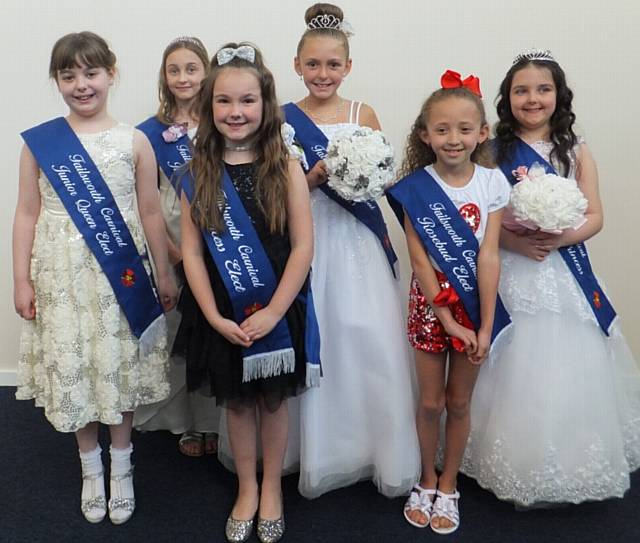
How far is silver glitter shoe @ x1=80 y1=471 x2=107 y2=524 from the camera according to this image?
1724mm

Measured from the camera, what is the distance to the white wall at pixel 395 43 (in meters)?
2.23

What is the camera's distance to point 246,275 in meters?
1.50

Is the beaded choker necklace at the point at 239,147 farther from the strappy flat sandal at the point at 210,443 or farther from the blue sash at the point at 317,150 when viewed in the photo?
the strappy flat sandal at the point at 210,443

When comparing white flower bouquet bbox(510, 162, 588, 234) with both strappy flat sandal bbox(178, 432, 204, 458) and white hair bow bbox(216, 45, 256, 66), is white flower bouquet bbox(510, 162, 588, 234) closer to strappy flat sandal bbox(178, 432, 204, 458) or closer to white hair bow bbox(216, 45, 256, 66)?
white hair bow bbox(216, 45, 256, 66)

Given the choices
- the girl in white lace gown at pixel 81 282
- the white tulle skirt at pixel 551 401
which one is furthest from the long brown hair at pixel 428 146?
the girl in white lace gown at pixel 81 282

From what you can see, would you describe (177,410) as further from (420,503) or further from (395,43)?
(395,43)

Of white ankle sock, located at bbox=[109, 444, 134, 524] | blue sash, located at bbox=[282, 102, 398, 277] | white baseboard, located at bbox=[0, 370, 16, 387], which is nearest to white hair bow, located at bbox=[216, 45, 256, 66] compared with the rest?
blue sash, located at bbox=[282, 102, 398, 277]

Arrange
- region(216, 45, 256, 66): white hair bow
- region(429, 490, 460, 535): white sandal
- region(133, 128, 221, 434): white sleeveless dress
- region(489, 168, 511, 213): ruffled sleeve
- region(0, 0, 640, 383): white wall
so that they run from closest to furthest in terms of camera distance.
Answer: region(216, 45, 256, 66): white hair bow → region(489, 168, 511, 213): ruffled sleeve → region(429, 490, 460, 535): white sandal → region(133, 128, 221, 434): white sleeveless dress → region(0, 0, 640, 383): white wall

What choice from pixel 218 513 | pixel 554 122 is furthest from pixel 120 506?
pixel 554 122

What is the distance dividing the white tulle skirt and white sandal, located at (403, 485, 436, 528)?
182 millimetres

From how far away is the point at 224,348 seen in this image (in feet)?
5.04

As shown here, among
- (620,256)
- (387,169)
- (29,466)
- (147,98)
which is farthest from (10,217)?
(620,256)

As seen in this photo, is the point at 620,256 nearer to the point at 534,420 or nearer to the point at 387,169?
the point at 534,420

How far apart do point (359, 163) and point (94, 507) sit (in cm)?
123
